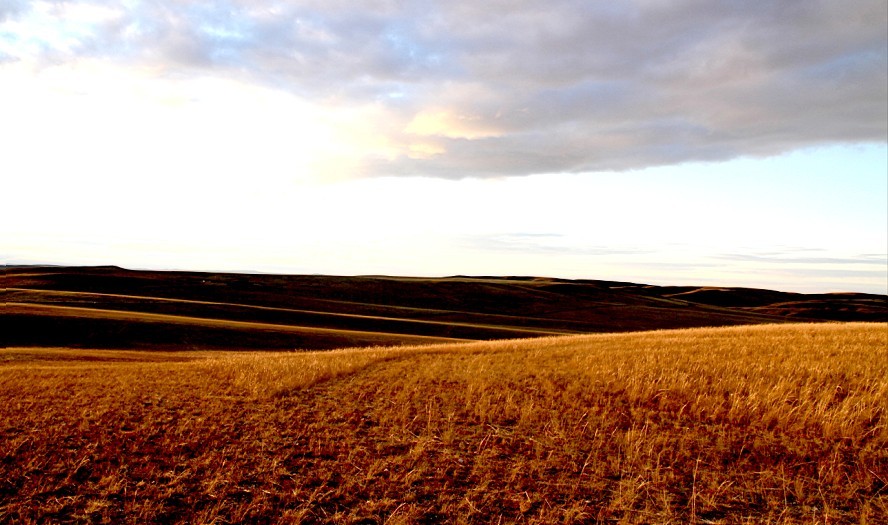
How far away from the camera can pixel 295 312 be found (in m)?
69.6

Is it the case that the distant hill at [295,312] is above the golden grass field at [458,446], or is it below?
below

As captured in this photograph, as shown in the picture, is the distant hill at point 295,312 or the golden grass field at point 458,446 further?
the distant hill at point 295,312

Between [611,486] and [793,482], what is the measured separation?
3.03 metres

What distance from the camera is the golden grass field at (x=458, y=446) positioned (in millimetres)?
7770

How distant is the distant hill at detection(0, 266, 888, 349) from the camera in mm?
45634

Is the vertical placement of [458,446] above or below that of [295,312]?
above

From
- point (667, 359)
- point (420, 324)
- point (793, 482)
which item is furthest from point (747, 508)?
point (420, 324)

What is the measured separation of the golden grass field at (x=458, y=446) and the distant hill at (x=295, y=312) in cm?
3178

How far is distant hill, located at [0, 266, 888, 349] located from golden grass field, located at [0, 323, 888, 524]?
104 feet

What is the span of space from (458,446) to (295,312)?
6268 centimetres

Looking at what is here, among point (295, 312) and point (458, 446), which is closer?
point (458, 446)

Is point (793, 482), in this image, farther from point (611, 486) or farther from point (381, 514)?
point (381, 514)

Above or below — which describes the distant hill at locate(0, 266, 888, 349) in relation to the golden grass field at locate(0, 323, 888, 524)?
below

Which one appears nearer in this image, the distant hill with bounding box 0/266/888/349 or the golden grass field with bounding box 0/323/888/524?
the golden grass field with bounding box 0/323/888/524
